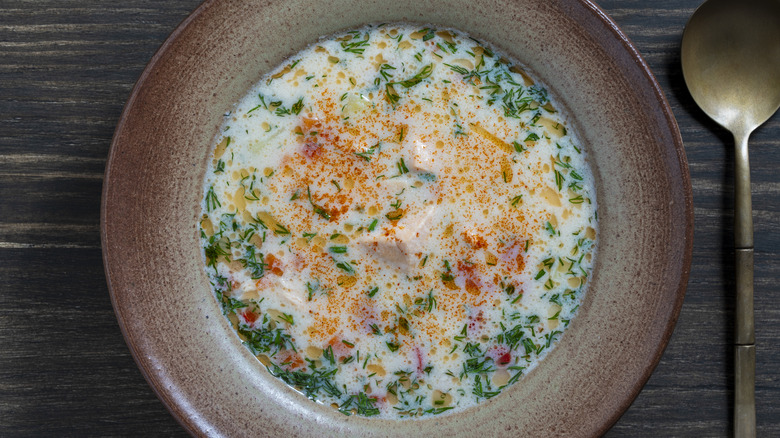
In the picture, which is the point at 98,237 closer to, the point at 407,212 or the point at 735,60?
the point at 407,212

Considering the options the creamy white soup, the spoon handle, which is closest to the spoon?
the spoon handle

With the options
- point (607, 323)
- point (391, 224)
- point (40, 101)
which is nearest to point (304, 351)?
point (391, 224)

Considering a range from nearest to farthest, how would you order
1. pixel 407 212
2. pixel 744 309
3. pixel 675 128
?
pixel 675 128, pixel 407 212, pixel 744 309

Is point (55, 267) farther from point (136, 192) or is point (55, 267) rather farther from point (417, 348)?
point (417, 348)

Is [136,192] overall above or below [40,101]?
below

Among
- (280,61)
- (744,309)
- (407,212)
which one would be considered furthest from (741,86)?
(280,61)

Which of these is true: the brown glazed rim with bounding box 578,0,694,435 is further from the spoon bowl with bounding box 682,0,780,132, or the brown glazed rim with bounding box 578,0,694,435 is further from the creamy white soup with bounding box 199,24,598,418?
the spoon bowl with bounding box 682,0,780,132

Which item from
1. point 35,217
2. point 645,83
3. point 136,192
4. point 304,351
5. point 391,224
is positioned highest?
point 645,83
